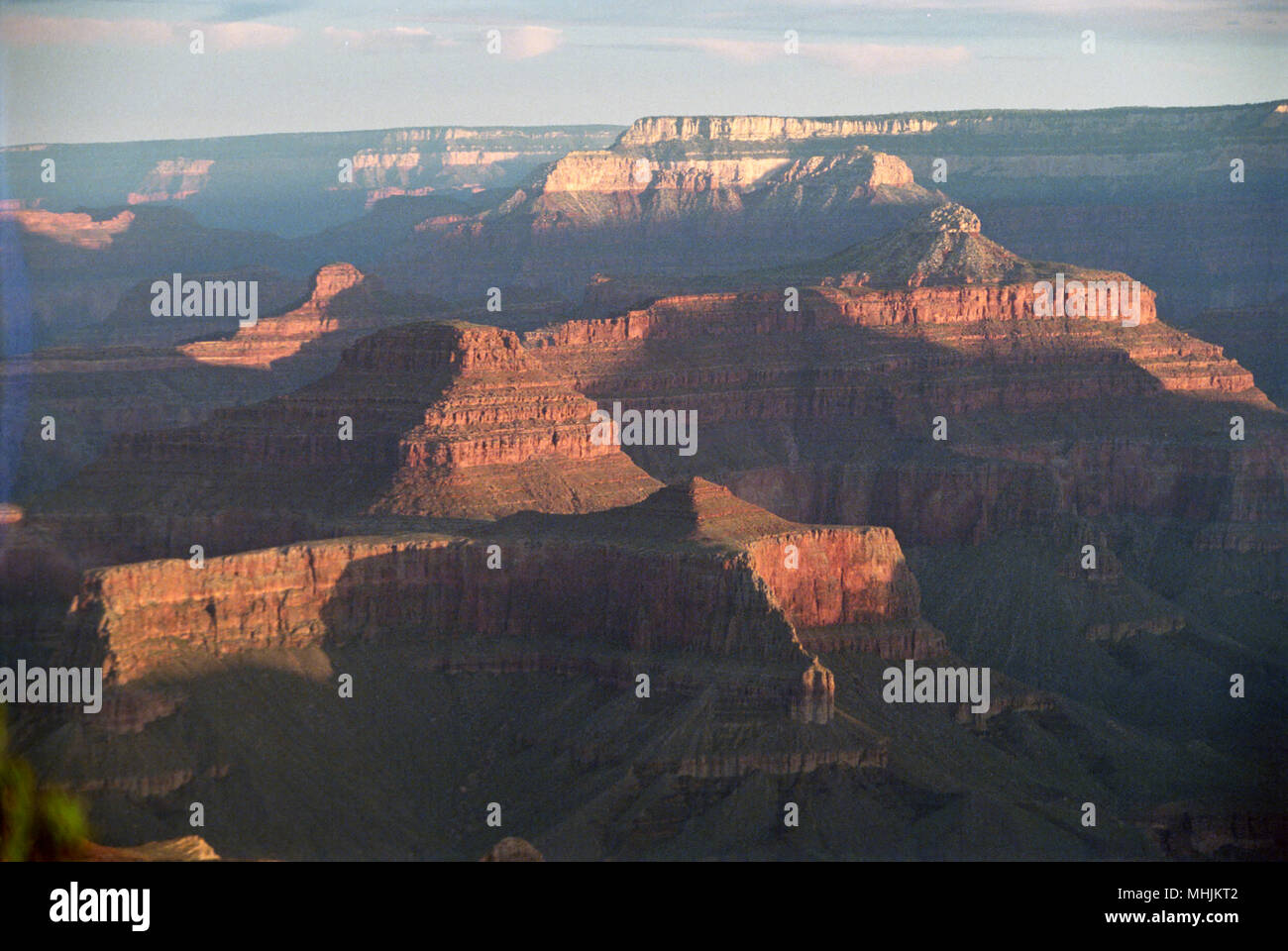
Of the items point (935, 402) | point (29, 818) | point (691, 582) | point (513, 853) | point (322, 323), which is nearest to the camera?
point (29, 818)

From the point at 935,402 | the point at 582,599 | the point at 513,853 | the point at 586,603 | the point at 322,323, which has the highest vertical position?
the point at 322,323

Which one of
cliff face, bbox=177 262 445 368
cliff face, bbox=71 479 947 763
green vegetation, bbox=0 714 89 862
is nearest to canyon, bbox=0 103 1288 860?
cliff face, bbox=71 479 947 763

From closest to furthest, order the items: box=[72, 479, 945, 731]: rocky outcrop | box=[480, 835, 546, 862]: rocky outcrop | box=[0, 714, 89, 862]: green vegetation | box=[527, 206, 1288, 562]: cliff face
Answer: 1. box=[0, 714, 89, 862]: green vegetation
2. box=[480, 835, 546, 862]: rocky outcrop
3. box=[72, 479, 945, 731]: rocky outcrop
4. box=[527, 206, 1288, 562]: cliff face

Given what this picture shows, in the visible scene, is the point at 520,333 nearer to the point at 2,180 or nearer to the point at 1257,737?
the point at 2,180

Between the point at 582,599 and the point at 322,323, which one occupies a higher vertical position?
the point at 322,323

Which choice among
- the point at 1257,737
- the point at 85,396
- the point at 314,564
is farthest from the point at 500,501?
the point at 85,396

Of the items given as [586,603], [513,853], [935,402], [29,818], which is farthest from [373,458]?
[29,818]

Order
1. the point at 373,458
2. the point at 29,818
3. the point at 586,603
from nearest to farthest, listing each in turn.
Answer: the point at 29,818 < the point at 586,603 < the point at 373,458

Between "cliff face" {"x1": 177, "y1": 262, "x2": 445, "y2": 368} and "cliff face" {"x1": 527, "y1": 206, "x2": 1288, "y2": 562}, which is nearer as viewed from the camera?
"cliff face" {"x1": 527, "y1": 206, "x2": 1288, "y2": 562}

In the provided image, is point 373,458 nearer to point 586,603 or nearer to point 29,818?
point 586,603

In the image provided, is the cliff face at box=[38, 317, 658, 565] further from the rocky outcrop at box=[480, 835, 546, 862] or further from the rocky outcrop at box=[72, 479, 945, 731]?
the rocky outcrop at box=[480, 835, 546, 862]

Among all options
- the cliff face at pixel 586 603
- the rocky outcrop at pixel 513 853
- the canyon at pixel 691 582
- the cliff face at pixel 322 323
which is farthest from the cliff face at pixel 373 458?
the cliff face at pixel 322 323
